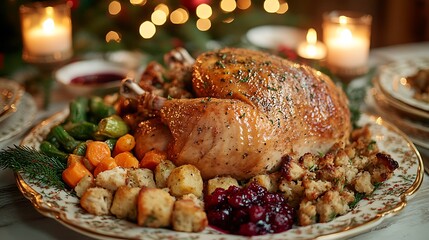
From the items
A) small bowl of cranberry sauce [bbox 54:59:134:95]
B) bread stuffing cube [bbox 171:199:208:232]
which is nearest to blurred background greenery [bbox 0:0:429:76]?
small bowl of cranberry sauce [bbox 54:59:134:95]

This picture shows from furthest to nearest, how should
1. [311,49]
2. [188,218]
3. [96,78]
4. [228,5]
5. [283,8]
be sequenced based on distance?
1. [283,8]
2. [228,5]
3. [311,49]
4. [96,78]
5. [188,218]

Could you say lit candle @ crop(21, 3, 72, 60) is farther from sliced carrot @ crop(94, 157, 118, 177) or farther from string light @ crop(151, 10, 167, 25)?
sliced carrot @ crop(94, 157, 118, 177)

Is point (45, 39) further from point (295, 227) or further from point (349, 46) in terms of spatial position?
point (295, 227)

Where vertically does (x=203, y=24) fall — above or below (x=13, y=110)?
above

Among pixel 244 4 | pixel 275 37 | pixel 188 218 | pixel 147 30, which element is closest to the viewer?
pixel 188 218

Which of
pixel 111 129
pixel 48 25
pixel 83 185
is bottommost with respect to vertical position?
pixel 83 185

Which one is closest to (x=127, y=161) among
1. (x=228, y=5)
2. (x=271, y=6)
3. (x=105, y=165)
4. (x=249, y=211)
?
(x=105, y=165)

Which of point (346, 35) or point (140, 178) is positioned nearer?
point (140, 178)
